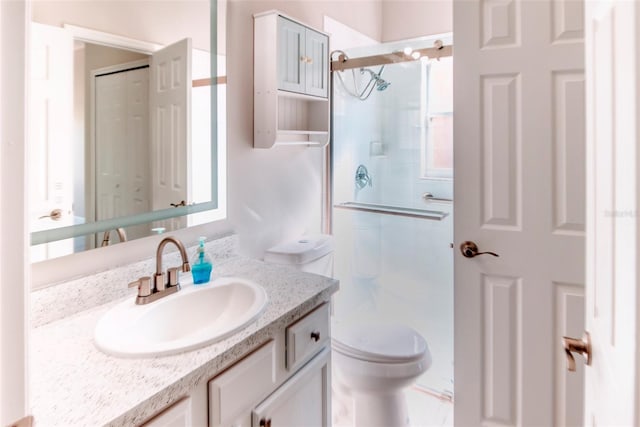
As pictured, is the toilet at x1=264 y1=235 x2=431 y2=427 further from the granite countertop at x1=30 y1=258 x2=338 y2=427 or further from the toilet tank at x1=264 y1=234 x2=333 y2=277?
the granite countertop at x1=30 y1=258 x2=338 y2=427

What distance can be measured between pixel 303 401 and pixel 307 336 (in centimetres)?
20

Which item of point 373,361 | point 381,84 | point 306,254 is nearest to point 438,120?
point 381,84

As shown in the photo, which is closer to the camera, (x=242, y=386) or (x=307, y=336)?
(x=242, y=386)

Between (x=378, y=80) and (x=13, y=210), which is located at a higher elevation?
(x=378, y=80)

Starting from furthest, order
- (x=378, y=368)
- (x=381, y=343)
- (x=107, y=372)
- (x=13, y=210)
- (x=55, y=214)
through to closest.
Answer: (x=381, y=343), (x=378, y=368), (x=55, y=214), (x=107, y=372), (x=13, y=210)

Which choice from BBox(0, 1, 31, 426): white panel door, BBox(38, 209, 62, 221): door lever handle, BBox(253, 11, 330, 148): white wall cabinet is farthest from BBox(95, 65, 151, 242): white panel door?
BBox(0, 1, 31, 426): white panel door

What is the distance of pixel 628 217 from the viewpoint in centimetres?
53

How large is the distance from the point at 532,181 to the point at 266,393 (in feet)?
3.79

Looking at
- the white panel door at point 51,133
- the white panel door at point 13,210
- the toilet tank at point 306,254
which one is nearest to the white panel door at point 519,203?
the toilet tank at point 306,254

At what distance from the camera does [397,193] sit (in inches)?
101

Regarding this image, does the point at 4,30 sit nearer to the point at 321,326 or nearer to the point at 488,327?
the point at 321,326

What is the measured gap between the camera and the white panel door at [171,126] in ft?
4.63

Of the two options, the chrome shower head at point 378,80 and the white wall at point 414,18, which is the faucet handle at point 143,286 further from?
the white wall at point 414,18

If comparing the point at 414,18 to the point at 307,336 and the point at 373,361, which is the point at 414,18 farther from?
the point at 307,336
